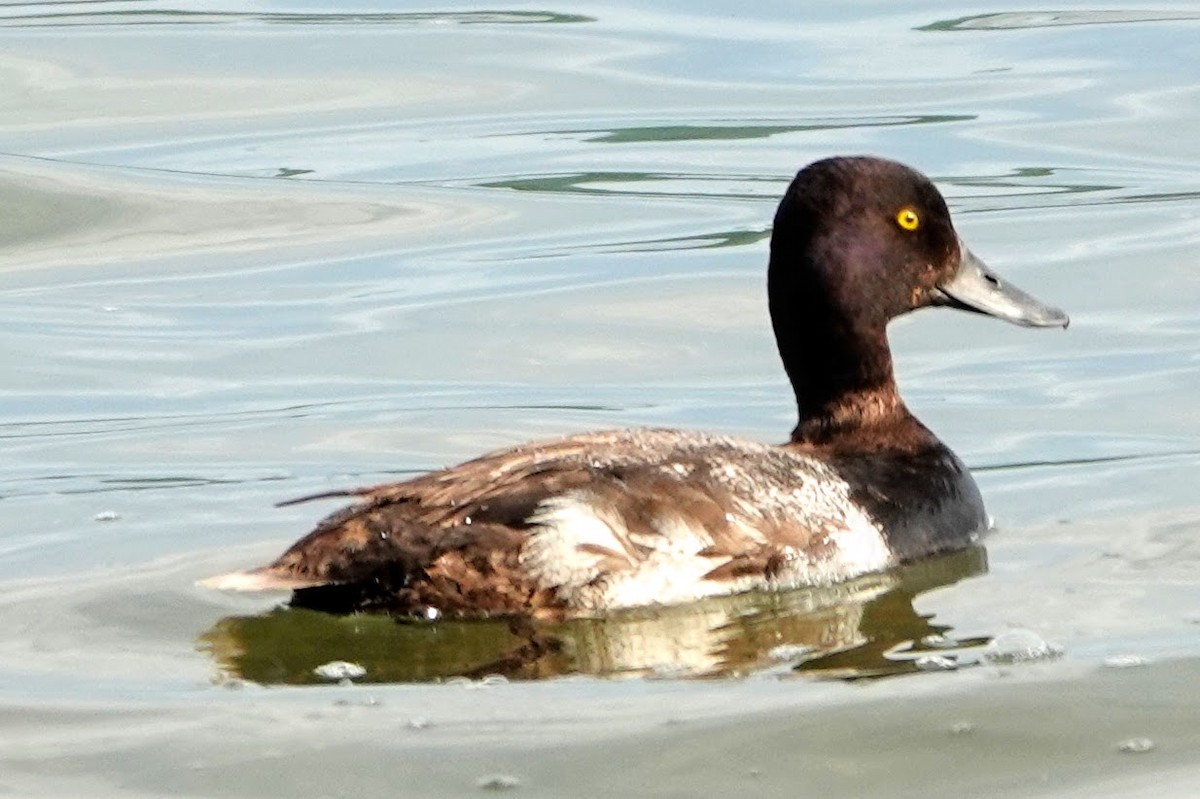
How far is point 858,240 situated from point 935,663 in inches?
73.6

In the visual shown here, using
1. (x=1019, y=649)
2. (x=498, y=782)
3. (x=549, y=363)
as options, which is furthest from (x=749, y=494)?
(x=549, y=363)

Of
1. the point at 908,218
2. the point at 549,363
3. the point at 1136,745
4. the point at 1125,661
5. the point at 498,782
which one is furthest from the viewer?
the point at 549,363

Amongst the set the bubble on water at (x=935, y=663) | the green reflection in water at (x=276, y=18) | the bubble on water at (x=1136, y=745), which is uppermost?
the green reflection in water at (x=276, y=18)

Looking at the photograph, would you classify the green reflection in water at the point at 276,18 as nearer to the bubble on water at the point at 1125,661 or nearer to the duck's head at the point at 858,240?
the duck's head at the point at 858,240

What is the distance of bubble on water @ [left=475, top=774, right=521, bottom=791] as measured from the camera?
560 centimetres

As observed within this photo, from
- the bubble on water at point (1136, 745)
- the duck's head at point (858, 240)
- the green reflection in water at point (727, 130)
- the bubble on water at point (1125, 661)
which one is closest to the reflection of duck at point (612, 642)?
the bubble on water at point (1125, 661)

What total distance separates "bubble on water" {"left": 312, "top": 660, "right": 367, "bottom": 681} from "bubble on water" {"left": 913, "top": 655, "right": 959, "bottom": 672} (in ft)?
4.38

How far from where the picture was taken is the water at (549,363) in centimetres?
595

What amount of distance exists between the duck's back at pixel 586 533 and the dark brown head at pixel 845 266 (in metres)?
0.69

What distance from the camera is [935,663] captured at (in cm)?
646

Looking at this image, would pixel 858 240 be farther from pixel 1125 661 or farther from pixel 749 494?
pixel 1125 661

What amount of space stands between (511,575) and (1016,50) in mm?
10457

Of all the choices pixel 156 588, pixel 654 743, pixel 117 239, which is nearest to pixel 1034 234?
pixel 117 239

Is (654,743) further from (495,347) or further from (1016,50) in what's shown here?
(1016,50)
